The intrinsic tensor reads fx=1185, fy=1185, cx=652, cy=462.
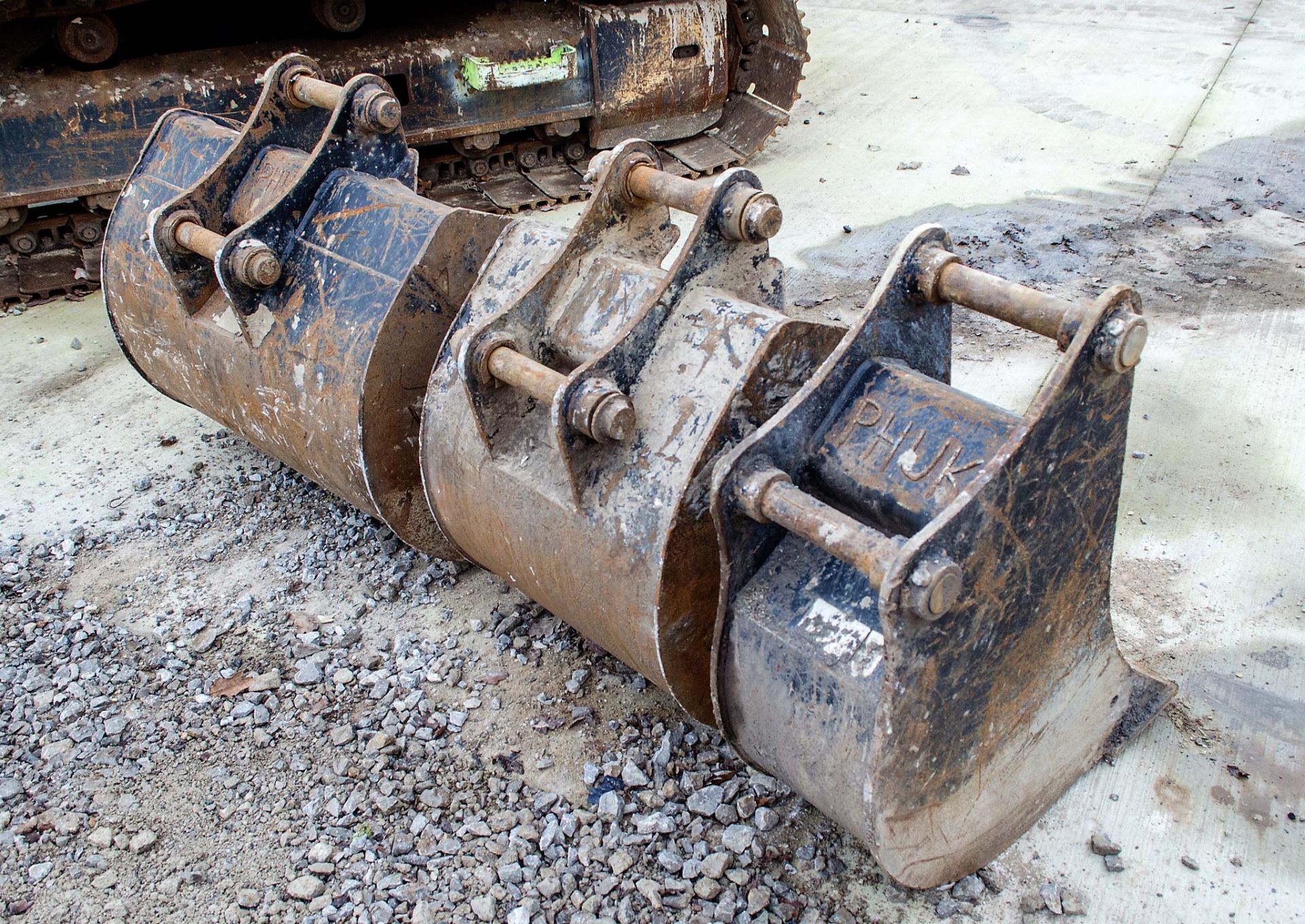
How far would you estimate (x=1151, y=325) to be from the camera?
15.4ft

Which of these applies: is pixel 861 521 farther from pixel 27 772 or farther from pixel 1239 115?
pixel 1239 115

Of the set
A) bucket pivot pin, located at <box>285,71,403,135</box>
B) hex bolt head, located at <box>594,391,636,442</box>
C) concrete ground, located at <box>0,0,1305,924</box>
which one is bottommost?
concrete ground, located at <box>0,0,1305,924</box>

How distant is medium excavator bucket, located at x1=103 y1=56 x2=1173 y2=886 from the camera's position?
205 centimetres

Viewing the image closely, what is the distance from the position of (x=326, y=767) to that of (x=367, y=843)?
0.96 feet

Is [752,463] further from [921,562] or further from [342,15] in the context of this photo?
[342,15]

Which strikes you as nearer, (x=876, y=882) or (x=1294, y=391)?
(x=876, y=882)

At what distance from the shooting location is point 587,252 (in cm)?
270

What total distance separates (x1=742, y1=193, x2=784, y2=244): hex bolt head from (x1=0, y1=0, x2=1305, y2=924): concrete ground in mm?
1401

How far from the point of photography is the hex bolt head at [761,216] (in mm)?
2457

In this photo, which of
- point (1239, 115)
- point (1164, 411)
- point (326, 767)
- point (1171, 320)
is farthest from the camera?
point (1239, 115)

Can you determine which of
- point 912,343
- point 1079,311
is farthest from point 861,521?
point 1079,311

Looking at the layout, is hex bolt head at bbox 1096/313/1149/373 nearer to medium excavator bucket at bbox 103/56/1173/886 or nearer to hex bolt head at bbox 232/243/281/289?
medium excavator bucket at bbox 103/56/1173/886

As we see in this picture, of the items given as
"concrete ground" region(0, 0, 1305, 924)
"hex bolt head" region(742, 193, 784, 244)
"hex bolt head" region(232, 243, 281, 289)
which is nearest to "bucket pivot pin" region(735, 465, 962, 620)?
"hex bolt head" region(742, 193, 784, 244)

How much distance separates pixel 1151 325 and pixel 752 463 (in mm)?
3196
